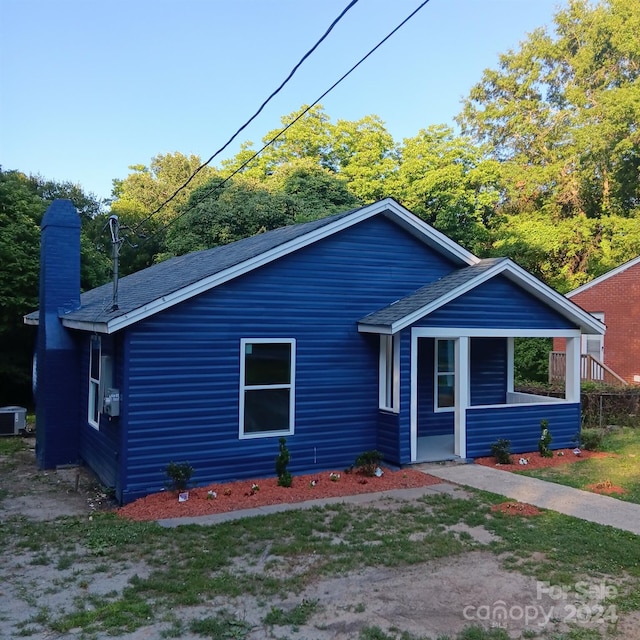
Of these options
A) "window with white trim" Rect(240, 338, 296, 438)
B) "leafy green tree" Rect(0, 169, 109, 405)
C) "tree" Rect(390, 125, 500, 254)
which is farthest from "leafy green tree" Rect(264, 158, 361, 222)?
"window with white trim" Rect(240, 338, 296, 438)

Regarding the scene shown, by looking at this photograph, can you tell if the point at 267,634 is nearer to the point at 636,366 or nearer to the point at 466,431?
the point at 466,431

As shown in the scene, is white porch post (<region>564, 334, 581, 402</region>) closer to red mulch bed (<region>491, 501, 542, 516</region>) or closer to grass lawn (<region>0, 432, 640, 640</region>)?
red mulch bed (<region>491, 501, 542, 516</region>)

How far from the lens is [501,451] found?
10.7 metres

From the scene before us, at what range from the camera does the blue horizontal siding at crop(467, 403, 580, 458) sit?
1095cm

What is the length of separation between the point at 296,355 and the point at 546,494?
4259mm

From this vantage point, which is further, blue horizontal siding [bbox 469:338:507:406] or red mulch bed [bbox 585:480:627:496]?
blue horizontal siding [bbox 469:338:507:406]

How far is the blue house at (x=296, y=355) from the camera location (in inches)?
348

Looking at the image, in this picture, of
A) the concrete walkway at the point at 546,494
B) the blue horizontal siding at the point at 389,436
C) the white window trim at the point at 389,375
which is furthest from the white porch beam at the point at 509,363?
the blue horizontal siding at the point at 389,436

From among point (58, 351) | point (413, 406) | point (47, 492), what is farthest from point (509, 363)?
point (47, 492)

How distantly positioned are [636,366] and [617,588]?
657 inches

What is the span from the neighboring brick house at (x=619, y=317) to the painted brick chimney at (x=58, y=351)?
56.4 ft

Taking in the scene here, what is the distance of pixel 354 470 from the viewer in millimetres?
9945

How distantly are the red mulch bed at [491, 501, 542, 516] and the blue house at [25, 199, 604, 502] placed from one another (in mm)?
2379

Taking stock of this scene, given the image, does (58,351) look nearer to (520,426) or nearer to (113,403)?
(113,403)
